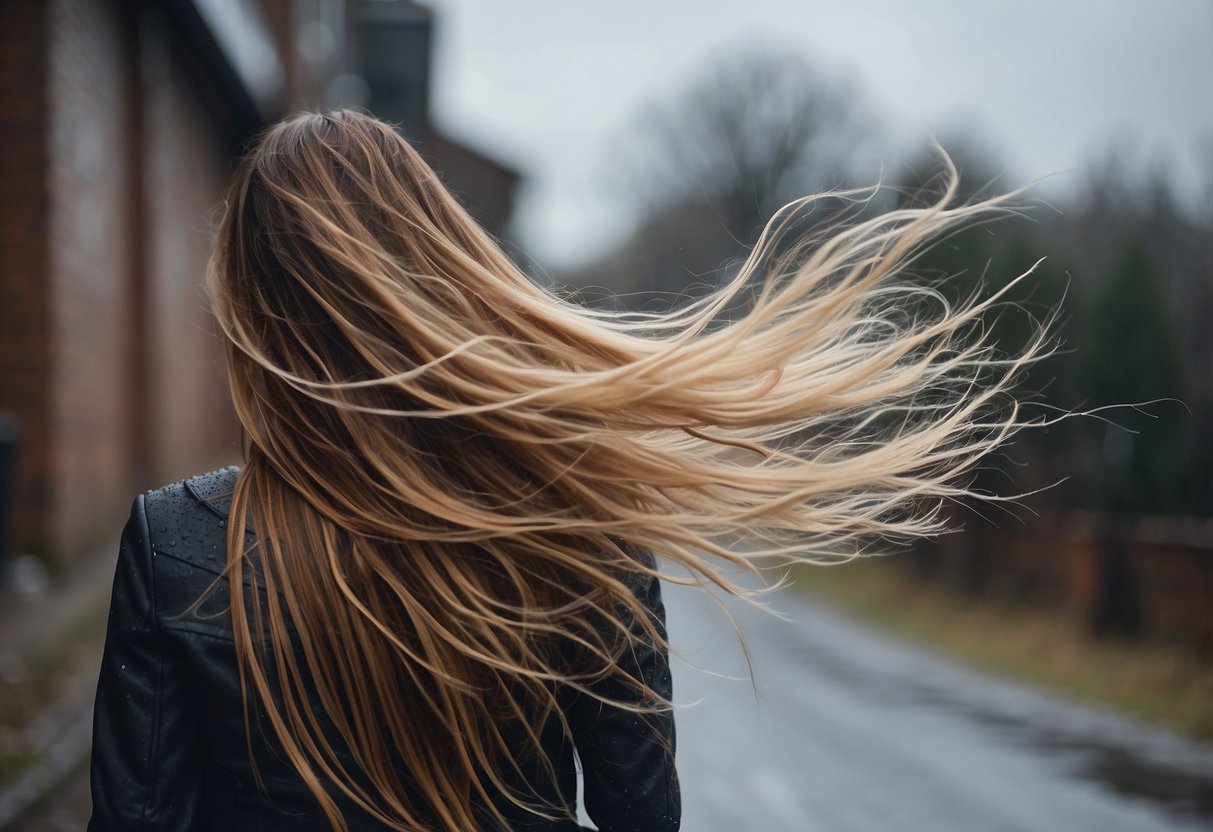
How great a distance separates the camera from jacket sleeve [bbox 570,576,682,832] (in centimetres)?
170

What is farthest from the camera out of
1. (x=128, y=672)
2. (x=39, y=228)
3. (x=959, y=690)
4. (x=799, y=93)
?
(x=799, y=93)

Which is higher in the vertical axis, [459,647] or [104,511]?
[459,647]

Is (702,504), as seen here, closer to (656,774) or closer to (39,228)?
(656,774)

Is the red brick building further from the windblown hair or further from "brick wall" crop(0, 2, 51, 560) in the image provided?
the windblown hair

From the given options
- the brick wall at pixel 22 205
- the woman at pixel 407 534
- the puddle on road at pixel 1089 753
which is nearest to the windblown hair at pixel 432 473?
the woman at pixel 407 534

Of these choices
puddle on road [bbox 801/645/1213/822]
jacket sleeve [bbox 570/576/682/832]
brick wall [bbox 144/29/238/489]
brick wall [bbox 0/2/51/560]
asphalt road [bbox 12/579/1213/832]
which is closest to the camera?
jacket sleeve [bbox 570/576/682/832]

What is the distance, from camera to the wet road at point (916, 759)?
223 inches

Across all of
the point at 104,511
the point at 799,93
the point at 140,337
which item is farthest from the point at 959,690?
the point at 799,93

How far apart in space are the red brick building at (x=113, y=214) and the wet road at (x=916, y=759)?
134 inches

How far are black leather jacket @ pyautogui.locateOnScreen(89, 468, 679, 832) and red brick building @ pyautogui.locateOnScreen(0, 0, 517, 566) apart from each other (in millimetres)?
2276

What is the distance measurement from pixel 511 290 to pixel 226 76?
1232cm

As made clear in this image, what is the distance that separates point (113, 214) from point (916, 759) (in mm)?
6916

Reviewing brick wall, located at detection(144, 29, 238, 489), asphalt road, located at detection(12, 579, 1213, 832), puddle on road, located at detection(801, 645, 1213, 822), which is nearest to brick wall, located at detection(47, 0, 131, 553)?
brick wall, located at detection(144, 29, 238, 489)

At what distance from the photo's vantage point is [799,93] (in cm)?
3572
